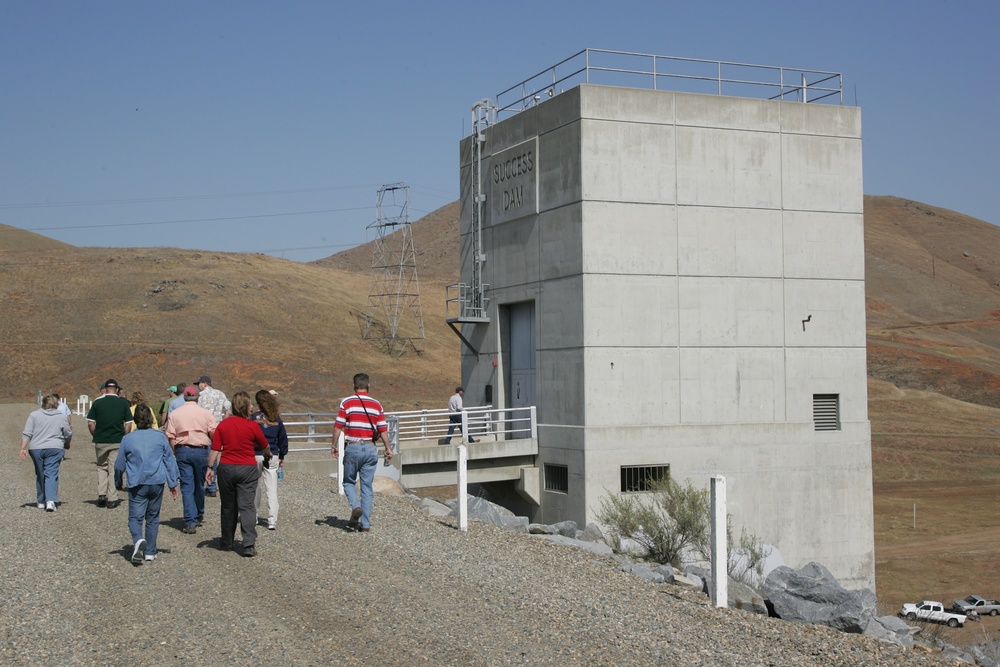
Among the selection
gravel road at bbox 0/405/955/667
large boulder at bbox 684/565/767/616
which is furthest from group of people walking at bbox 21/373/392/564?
large boulder at bbox 684/565/767/616

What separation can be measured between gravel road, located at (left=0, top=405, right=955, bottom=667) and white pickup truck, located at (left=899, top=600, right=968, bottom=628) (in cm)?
1403

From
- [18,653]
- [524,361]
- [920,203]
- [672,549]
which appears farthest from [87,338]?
[920,203]

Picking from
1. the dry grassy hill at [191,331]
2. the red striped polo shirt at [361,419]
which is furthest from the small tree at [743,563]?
the dry grassy hill at [191,331]

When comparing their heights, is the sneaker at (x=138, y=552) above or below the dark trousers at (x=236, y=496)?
below

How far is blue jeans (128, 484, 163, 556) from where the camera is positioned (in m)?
11.1

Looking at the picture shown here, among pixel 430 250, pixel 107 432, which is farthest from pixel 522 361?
pixel 430 250

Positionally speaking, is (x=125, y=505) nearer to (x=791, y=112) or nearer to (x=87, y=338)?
(x=791, y=112)

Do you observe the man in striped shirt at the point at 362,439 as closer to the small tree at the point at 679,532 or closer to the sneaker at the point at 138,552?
the sneaker at the point at 138,552

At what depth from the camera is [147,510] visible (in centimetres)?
1123

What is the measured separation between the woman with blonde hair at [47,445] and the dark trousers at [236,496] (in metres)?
4.45

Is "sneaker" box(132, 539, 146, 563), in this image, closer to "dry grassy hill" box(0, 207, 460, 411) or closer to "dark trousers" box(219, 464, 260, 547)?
"dark trousers" box(219, 464, 260, 547)

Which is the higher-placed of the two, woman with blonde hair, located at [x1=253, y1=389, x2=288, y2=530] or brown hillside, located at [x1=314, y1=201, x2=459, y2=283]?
brown hillside, located at [x1=314, y1=201, x2=459, y2=283]

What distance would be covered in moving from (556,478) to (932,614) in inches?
380

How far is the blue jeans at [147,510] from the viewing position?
1109 cm
